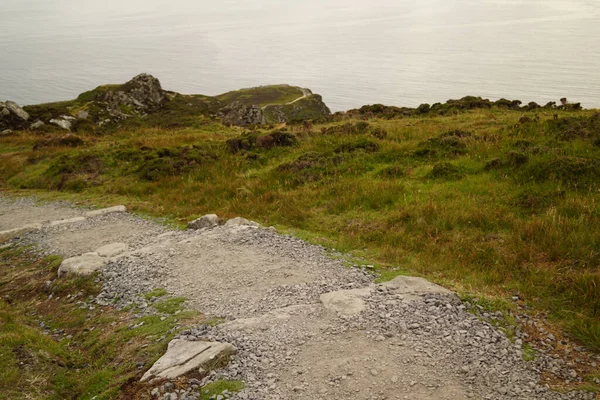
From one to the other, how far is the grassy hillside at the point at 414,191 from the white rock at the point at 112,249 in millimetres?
2983

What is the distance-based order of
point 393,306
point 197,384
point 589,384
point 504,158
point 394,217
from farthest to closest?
point 504,158 → point 394,217 → point 393,306 → point 197,384 → point 589,384

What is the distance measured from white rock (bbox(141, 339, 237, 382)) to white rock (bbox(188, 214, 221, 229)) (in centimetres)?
716

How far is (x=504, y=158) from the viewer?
17.0 metres

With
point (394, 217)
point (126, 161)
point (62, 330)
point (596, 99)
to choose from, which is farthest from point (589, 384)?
point (596, 99)

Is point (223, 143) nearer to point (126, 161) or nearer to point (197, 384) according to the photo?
point (126, 161)

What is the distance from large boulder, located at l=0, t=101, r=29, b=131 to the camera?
4372 cm

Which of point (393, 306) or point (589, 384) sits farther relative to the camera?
point (393, 306)

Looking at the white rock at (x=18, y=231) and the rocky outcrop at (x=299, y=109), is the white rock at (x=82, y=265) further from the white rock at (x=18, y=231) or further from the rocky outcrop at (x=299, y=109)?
the rocky outcrop at (x=299, y=109)

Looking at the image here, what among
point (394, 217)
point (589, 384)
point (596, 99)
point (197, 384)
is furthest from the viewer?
point (596, 99)

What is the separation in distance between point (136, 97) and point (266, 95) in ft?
169

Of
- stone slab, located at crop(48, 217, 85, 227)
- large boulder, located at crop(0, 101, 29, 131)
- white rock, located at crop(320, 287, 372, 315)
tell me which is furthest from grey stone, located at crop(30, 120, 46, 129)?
white rock, located at crop(320, 287, 372, 315)

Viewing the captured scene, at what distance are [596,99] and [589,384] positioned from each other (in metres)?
70.5

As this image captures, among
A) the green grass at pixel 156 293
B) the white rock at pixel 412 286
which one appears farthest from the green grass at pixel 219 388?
the green grass at pixel 156 293

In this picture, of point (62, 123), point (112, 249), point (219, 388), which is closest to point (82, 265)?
point (112, 249)
